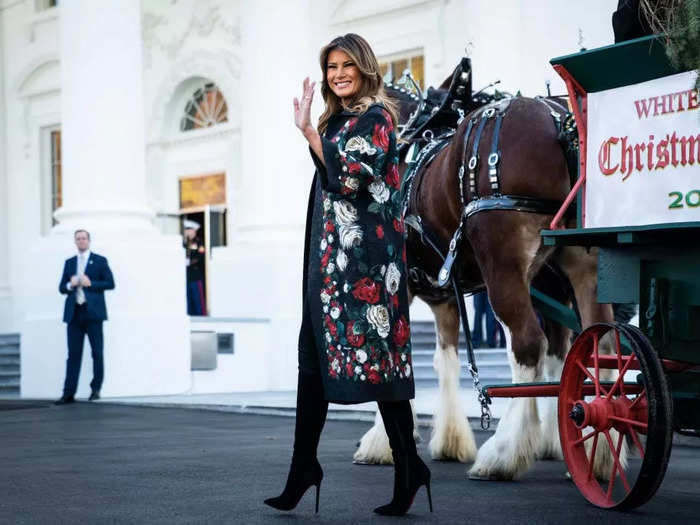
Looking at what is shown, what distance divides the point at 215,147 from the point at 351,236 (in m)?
14.9

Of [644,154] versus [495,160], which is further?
[495,160]

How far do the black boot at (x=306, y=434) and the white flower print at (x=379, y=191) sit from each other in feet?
2.28

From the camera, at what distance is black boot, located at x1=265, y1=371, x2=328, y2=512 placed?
4.54 metres

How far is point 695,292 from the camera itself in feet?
14.7

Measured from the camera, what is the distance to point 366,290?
443 centimetres

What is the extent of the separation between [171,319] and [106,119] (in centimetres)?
236

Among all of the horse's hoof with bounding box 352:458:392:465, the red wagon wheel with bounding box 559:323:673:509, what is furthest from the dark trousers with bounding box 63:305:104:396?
the red wagon wheel with bounding box 559:323:673:509

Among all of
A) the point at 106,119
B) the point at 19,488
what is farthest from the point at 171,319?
the point at 19,488

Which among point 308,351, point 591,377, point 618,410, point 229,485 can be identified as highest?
point 308,351

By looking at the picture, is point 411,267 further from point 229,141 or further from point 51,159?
point 51,159

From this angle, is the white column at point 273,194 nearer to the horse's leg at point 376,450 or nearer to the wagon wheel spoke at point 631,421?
the horse's leg at point 376,450

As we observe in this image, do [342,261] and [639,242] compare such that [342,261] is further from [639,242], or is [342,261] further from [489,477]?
[489,477]

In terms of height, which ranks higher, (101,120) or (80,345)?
(101,120)

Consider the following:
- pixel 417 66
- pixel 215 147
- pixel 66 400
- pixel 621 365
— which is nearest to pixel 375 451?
pixel 621 365
